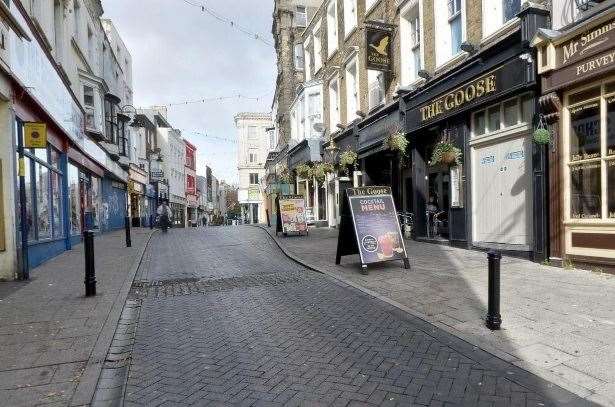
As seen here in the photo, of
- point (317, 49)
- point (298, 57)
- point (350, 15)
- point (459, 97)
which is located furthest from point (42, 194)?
point (298, 57)

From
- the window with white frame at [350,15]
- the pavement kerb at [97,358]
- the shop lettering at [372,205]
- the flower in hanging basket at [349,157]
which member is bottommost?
the pavement kerb at [97,358]

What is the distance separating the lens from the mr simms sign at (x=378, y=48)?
1310 centimetres

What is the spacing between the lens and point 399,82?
1325cm

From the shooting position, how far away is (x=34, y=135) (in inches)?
324

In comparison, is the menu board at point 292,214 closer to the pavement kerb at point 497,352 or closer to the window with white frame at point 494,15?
the window with white frame at point 494,15

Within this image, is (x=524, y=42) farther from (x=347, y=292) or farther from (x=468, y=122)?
(x=347, y=292)

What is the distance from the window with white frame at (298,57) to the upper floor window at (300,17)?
3867 millimetres

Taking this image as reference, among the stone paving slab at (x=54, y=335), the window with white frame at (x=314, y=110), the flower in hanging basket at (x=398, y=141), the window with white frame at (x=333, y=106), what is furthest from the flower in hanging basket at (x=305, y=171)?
the stone paving slab at (x=54, y=335)

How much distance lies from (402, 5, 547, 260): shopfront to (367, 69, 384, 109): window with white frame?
254 centimetres

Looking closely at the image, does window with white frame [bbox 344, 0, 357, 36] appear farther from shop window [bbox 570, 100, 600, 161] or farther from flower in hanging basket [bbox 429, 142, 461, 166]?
shop window [bbox 570, 100, 600, 161]

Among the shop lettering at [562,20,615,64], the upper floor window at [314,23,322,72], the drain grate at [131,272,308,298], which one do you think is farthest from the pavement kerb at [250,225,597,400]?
the upper floor window at [314,23,322,72]

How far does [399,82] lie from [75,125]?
431 inches

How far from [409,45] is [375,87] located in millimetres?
2365

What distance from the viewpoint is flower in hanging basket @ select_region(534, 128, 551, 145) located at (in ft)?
25.0
